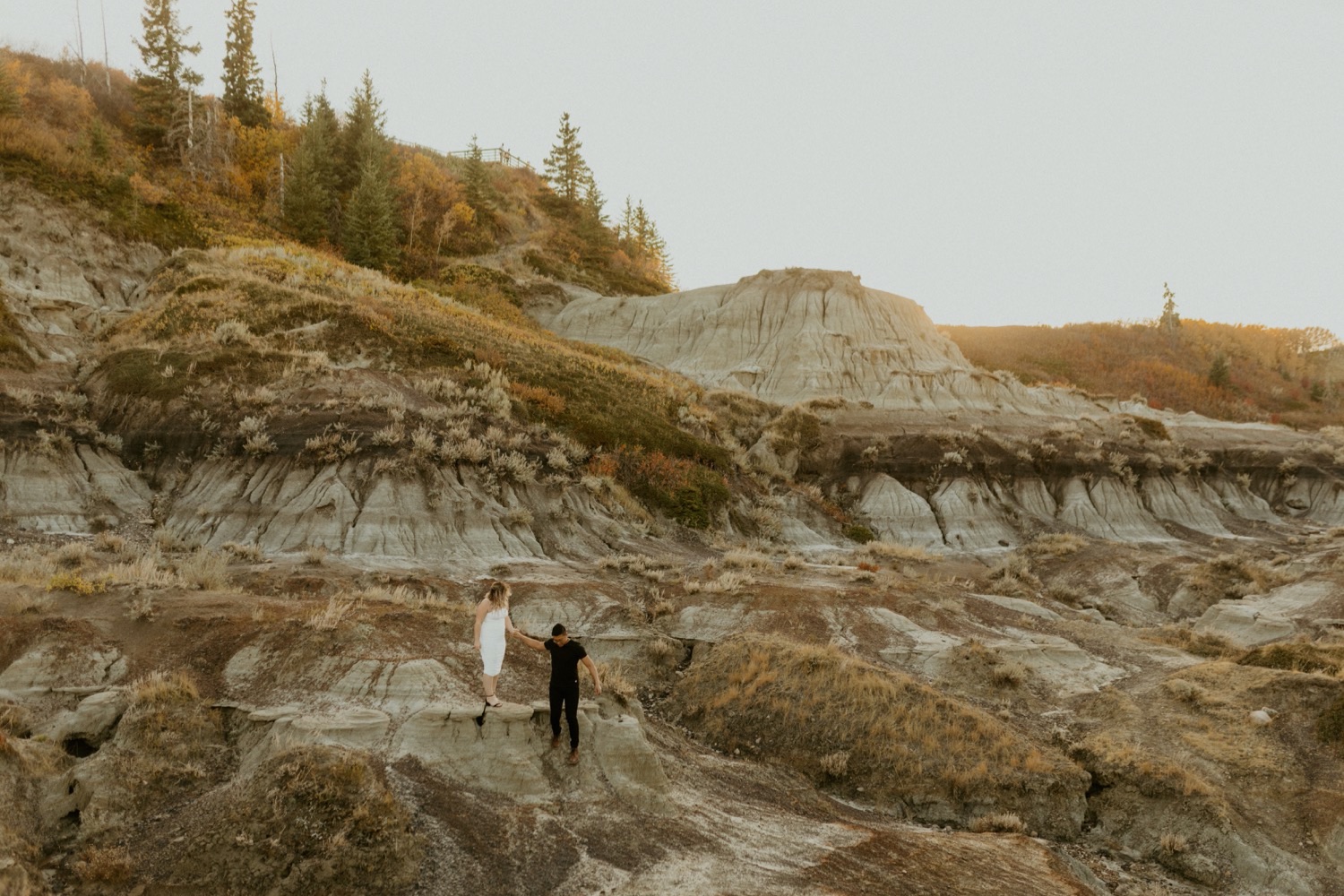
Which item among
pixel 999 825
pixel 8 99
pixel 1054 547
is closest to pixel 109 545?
pixel 999 825

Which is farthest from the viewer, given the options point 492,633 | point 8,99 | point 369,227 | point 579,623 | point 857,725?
point 369,227

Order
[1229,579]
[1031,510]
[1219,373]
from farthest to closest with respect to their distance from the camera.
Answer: [1219,373], [1031,510], [1229,579]

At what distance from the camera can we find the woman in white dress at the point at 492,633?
9.60m

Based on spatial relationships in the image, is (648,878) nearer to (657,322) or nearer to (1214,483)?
(1214,483)

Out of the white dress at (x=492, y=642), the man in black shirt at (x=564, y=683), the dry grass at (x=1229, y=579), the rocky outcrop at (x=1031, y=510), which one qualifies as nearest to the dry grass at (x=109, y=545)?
the white dress at (x=492, y=642)

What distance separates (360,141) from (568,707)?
56.8 metres

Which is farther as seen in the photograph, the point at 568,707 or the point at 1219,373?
the point at 1219,373

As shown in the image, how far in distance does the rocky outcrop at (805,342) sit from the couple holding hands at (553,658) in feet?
113

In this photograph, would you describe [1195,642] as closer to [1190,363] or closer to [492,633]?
[492,633]

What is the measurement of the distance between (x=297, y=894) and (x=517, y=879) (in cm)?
203

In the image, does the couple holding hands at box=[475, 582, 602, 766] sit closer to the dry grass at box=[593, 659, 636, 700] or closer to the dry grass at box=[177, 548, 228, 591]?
the dry grass at box=[593, 659, 636, 700]

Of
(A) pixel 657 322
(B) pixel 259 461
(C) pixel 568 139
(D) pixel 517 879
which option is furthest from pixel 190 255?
(C) pixel 568 139

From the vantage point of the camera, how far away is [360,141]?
180 ft

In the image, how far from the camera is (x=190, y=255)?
33688mm
